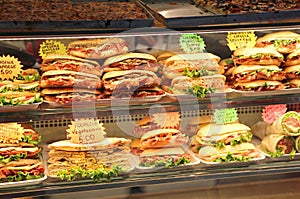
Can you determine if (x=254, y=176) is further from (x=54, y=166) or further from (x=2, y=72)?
(x=2, y=72)

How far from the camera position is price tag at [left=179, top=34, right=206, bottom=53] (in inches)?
115

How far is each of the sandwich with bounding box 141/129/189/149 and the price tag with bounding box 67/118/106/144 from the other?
0.90 ft

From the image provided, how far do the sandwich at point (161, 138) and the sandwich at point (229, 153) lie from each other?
162 millimetres

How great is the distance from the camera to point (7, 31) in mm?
2373

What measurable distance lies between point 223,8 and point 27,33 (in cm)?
108

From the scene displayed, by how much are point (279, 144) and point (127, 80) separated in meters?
1.09

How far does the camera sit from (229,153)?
2.96 m

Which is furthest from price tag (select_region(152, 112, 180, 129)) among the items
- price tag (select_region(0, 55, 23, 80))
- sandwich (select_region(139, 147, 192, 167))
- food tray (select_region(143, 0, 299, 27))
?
price tag (select_region(0, 55, 23, 80))

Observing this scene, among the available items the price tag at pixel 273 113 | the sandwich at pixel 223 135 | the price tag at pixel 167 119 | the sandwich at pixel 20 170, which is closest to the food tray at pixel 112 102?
the price tag at pixel 167 119

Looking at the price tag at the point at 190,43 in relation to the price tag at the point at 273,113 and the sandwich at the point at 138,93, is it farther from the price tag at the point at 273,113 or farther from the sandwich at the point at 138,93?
the price tag at the point at 273,113

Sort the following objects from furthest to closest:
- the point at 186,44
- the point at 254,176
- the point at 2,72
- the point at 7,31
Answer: the point at 254,176 → the point at 186,44 → the point at 2,72 → the point at 7,31

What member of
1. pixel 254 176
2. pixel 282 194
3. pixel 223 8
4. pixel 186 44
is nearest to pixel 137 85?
pixel 186 44

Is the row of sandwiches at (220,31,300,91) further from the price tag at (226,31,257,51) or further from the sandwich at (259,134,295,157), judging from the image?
the sandwich at (259,134,295,157)

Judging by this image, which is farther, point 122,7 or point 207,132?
point 207,132
